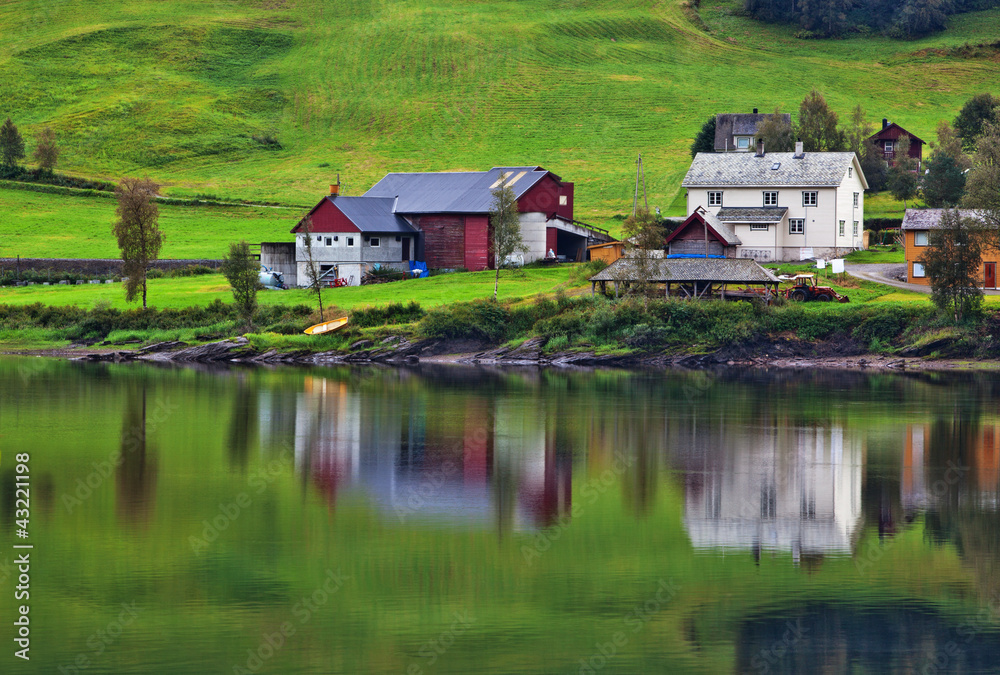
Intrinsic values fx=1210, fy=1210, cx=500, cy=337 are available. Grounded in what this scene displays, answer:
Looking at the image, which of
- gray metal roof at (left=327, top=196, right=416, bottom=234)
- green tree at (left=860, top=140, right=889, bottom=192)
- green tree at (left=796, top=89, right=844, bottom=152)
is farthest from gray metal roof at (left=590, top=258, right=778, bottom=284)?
green tree at (left=860, top=140, right=889, bottom=192)

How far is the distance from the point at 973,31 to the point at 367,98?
270ft

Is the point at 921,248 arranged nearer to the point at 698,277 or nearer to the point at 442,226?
the point at 698,277

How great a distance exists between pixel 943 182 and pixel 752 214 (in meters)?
19.7

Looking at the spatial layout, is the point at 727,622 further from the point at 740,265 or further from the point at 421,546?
the point at 740,265

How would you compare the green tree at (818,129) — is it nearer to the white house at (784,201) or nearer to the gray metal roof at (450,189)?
the white house at (784,201)

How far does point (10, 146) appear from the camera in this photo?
114938 mm

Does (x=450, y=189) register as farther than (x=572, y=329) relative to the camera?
Yes

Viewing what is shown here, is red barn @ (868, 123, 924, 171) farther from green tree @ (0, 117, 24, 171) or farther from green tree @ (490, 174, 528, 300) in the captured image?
green tree @ (0, 117, 24, 171)

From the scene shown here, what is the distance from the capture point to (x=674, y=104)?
136875 mm

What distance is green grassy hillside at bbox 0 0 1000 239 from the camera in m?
124

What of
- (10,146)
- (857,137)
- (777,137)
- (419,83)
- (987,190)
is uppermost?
(419,83)

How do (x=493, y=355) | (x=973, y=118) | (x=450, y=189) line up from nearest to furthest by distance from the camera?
(x=493, y=355) → (x=450, y=189) → (x=973, y=118)

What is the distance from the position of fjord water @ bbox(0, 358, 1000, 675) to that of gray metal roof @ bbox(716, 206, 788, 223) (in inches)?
1224

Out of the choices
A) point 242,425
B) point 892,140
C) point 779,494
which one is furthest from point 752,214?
point 779,494
